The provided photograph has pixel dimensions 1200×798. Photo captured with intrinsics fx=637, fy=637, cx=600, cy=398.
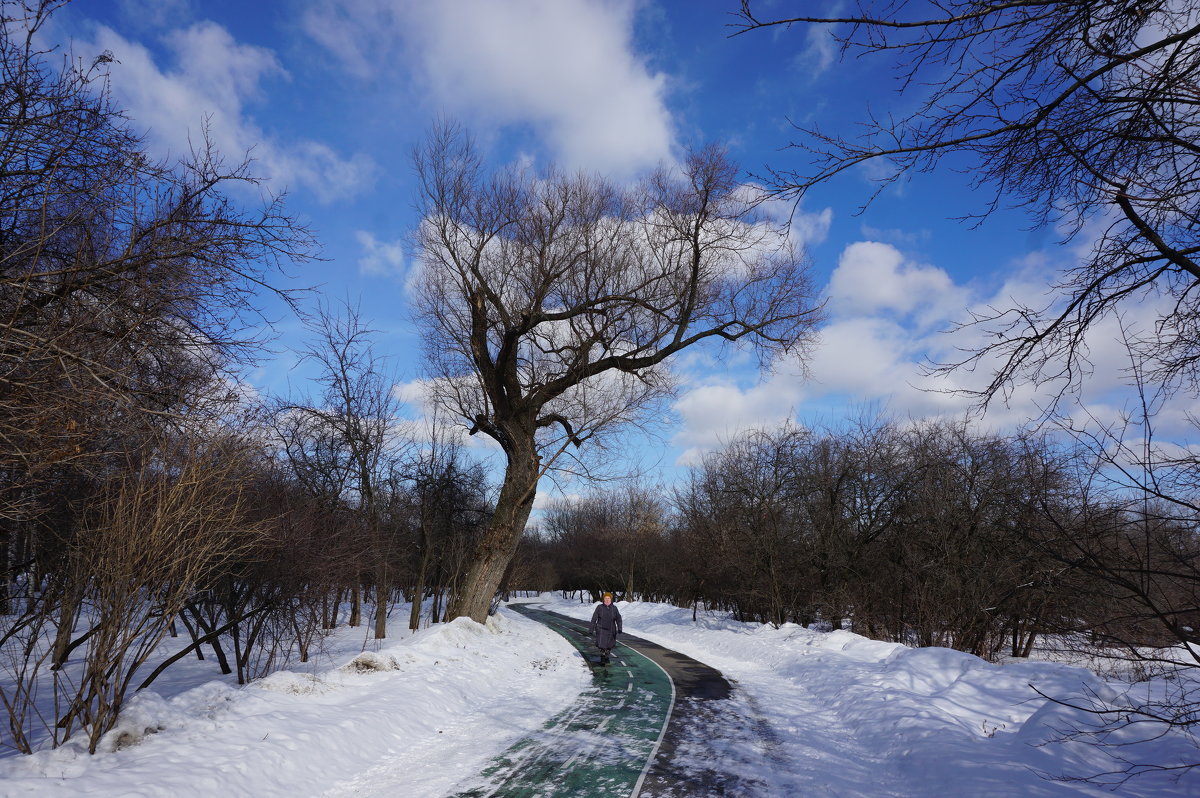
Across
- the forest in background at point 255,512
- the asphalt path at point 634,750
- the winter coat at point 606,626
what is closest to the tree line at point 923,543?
the forest in background at point 255,512

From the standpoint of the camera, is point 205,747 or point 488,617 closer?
point 205,747

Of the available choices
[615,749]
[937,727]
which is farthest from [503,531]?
[937,727]

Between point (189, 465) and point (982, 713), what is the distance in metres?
11.8

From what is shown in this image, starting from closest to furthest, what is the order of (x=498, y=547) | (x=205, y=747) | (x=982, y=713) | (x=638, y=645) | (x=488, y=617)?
1. (x=205, y=747)
2. (x=982, y=713)
3. (x=498, y=547)
4. (x=488, y=617)
5. (x=638, y=645)

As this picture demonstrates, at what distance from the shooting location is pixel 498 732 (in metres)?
9.38

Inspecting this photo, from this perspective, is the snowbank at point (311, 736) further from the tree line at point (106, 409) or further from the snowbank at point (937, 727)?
the snowbank at point (937, 727)

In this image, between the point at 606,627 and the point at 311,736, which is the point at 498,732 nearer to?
the point at 311,736

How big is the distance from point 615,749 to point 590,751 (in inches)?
13.9

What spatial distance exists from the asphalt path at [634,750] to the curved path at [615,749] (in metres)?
0.01

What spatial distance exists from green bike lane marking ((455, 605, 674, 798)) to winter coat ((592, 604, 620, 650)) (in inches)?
137

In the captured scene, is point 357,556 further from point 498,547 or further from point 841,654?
point 841,654

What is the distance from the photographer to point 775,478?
28.3 metres

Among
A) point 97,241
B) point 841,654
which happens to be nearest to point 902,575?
point 841,654

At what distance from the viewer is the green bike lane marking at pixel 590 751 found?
6.86 m
